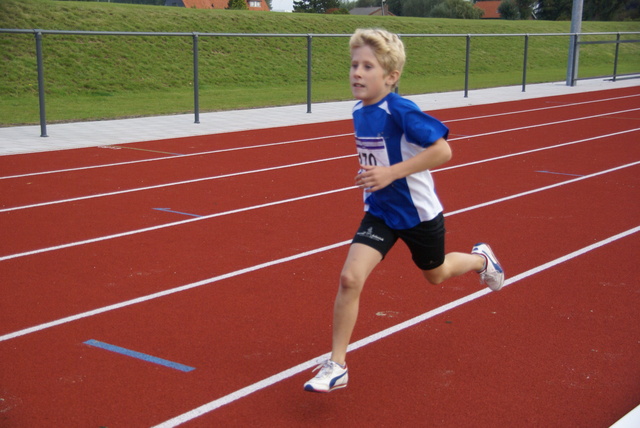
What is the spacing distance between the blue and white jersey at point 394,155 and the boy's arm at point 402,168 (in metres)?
0.08

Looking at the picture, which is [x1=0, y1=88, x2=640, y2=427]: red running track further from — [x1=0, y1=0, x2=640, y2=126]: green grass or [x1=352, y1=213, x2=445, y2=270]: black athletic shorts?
[x1=0, y1=0, x2=640, y2=126]: green grass

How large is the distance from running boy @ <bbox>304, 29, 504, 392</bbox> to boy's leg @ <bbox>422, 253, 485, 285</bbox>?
240mm

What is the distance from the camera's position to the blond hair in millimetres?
3615

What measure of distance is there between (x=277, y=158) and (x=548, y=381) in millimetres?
7252

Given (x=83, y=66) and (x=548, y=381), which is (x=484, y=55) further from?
(x=548, y=381)

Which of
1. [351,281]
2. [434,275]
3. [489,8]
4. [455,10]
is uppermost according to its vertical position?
[489,8]

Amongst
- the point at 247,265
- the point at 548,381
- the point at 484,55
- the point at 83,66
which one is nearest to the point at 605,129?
the point at 247,265

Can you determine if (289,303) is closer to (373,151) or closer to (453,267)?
(453,267)

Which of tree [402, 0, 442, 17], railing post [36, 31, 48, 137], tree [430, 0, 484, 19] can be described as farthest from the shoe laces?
tree [402, 0, 442, 17]

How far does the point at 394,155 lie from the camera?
12.2ft

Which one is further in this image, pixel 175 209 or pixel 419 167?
pixel 175 209

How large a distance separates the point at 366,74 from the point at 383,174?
0.50m

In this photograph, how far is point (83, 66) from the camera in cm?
2419

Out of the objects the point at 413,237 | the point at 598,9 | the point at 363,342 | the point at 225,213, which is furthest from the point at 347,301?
the point at 598,9
